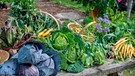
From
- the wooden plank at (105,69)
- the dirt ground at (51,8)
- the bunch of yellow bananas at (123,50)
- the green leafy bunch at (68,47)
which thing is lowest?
the dirt ground at (51,8)

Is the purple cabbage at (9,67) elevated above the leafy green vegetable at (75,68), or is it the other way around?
the purple cabbage at (9,67)

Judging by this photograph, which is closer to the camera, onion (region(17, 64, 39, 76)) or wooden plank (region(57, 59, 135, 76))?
onion (region(17, 64, 39, 76))

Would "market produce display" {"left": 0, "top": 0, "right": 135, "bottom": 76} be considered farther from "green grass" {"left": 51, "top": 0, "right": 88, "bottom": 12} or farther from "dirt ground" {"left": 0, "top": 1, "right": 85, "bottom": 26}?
"green grass" {"left": 51, "top": 0, "right": 88, "bottom": 12}

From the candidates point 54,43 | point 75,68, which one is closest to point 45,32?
point 54,43

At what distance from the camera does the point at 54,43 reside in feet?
9.13

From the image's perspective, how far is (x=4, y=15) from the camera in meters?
6.48

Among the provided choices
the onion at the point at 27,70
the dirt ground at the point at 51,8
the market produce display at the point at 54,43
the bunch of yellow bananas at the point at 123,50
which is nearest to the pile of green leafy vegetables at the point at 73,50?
the market produce display at the point at 54,43

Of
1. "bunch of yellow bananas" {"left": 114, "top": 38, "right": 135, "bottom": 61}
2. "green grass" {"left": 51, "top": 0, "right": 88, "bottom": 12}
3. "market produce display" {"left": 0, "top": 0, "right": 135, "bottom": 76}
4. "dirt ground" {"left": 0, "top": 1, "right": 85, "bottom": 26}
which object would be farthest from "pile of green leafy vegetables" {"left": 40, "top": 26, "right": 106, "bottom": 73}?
"green grass" {"left": 51, "top": 0, "right": 88, "bottom": 12}

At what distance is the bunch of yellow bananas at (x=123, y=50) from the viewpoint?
117 inches

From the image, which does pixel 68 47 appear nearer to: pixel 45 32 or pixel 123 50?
pixel 45 32

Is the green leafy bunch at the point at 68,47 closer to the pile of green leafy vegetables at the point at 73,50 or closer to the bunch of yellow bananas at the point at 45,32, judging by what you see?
the pile of green leafy vegetables at the point at 73,50

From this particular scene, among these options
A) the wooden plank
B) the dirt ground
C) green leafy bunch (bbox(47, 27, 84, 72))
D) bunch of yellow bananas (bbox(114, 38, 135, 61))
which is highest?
green leafy bunch (bbox(47, 27, 84, 72))

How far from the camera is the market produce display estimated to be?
2.31 m

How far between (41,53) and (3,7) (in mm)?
4743
